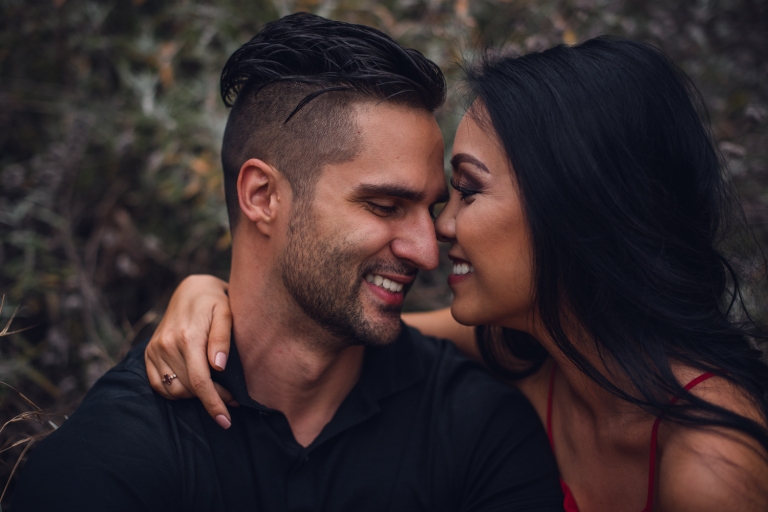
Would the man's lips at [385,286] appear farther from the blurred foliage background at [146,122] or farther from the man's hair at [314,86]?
the blurred foliage background at [146,122]

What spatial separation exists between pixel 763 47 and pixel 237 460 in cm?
416

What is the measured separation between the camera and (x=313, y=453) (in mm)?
2090

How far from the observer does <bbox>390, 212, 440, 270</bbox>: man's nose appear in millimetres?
2186

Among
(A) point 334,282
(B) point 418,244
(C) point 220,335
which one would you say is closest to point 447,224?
(B) point 418,244

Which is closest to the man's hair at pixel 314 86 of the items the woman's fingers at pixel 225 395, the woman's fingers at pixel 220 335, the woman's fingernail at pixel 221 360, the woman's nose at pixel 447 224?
the woman's nose at pixel 447 224

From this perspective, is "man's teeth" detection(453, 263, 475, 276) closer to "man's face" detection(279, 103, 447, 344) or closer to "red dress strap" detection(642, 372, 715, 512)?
"man's face" detection(279, 103, 447, 344)

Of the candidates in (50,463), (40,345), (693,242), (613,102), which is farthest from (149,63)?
(693,242)

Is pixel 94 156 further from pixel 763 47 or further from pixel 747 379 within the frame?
pixel 763 47

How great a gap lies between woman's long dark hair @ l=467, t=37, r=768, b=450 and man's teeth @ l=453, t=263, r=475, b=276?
29 centimetres

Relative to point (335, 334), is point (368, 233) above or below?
above

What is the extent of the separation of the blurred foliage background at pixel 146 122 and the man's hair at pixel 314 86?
1.18 m

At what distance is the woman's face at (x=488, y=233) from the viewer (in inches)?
78.3

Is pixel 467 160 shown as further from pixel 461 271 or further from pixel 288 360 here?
pixel 288 360

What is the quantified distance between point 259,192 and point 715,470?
5.96 ft
